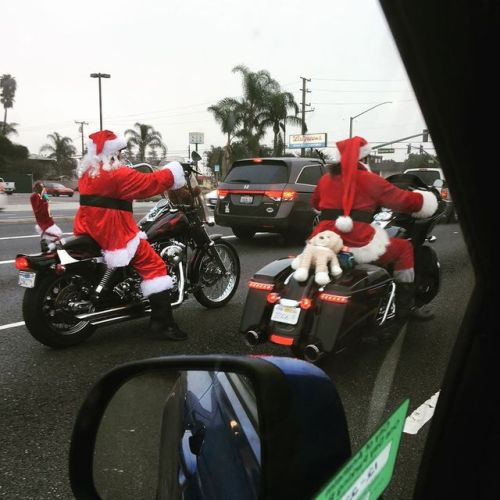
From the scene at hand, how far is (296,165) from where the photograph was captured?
1.66 meters

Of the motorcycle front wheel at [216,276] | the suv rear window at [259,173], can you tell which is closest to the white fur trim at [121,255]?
the motorcycle front wheel at [216,276]

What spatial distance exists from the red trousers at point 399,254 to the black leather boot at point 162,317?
103 inches

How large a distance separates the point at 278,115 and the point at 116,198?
2.74 m

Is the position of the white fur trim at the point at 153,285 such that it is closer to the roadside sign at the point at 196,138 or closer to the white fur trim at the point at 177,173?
the white fur trim at the point at 177,173

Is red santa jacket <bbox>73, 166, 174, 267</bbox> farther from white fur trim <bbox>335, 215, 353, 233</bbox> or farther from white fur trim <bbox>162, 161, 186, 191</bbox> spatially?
white fur trim <bbox>335, 215, 353, 233</bbox>

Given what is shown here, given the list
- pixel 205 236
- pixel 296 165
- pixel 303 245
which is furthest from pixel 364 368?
pixel 205 236

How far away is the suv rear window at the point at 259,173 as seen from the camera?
177 cm

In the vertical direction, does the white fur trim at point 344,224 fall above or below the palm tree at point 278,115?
below

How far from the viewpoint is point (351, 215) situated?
7.59ft

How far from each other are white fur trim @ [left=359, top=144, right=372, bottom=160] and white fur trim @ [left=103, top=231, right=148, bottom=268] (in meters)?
2.82

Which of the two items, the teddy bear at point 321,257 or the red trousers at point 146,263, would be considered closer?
the teddy bear at point 321,257

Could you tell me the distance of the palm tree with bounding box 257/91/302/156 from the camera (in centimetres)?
107

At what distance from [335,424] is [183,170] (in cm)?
311

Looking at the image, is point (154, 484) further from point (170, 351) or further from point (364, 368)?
point (170, 351)
